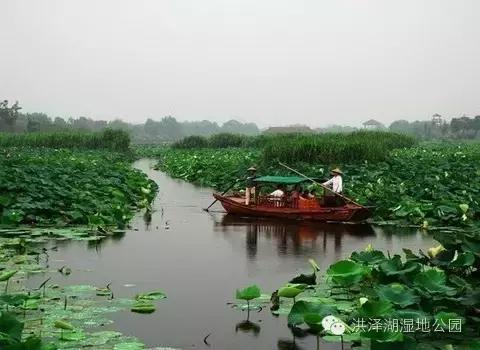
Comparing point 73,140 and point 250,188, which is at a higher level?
point 73,140

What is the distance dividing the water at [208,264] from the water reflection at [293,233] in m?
0.02

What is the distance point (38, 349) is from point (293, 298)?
8.04 feet

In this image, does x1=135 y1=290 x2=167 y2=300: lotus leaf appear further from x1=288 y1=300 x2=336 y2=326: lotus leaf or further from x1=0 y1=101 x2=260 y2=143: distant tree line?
x1=0 y1=101 x2=260 y2=143: distant tree line

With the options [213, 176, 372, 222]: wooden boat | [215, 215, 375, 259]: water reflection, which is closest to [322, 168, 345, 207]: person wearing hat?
[213, 176, 372, 222]: wooden boat

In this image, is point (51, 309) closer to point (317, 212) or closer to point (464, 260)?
point (464, 260)

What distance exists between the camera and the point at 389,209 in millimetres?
10680

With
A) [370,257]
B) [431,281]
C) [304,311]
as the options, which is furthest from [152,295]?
[431,281]

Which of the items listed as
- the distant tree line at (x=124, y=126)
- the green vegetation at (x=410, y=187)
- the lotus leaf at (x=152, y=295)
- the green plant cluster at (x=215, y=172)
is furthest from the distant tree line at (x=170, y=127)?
the lotus leaf at (x=152, y=295)

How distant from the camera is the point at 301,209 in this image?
10.2 m

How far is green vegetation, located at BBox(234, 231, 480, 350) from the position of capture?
12.4ft

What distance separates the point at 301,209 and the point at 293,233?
101cm

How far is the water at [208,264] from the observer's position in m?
4.39

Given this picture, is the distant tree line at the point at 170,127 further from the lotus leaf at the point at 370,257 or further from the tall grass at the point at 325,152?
the lotus leaf at the point at 370,257

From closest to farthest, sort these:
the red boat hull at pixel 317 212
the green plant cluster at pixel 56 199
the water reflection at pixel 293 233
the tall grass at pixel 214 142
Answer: the water reflection at pixel 293 233 → the green plant cluster at pixel 56 199 → the red boat hull at pixel 317 212 → the tall grass at pixel 214 142
